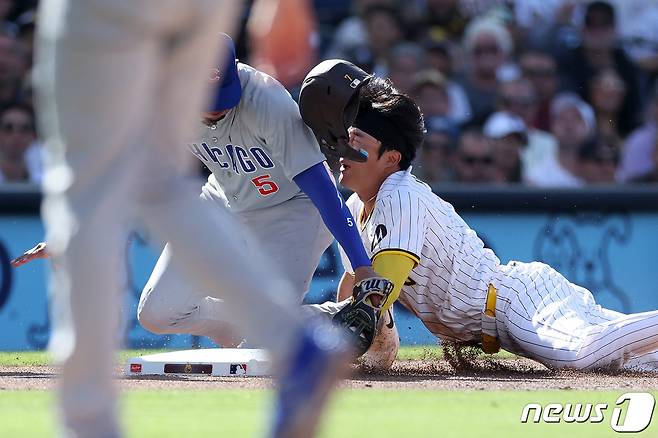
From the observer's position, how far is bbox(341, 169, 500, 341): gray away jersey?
4977 millimetres

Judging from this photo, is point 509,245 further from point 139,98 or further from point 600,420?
point 139,98

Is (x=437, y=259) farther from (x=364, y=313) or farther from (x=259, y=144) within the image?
(x=259, y=144)

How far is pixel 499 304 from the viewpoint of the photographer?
524cm

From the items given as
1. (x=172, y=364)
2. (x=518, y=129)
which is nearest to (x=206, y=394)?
(x=172, y=364)

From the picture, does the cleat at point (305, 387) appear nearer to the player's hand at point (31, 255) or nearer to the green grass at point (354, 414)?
the green grass at point (354, 414)

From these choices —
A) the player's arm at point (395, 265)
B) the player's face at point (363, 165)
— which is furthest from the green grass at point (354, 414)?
the player's face at point (363, 165)

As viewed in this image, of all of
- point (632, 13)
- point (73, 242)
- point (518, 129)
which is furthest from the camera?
point (632, 13)

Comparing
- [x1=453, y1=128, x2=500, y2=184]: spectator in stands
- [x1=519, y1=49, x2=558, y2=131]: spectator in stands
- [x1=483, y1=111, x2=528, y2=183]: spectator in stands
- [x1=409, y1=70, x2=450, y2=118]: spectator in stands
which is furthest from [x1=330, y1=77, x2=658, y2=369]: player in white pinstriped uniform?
[x1=519, y1=49, x2=558, y2=131]: spectator in stands

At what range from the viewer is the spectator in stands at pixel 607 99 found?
427 inches

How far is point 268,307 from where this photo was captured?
2385 millimetres

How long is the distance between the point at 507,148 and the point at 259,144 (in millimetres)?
4891

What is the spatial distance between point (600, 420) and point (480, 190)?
16.6ft

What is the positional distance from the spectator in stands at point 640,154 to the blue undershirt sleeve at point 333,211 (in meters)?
5.86

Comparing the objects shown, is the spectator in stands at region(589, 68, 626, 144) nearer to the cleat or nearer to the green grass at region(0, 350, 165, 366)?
the green grass at region(0, 350, 165, 366)
